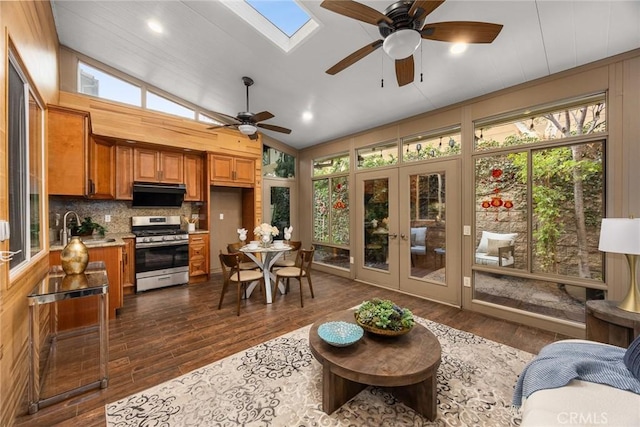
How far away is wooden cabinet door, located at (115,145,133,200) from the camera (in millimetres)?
4176

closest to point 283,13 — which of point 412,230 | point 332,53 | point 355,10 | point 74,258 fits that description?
point 332,53

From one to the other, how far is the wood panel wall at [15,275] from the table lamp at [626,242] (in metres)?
4.20

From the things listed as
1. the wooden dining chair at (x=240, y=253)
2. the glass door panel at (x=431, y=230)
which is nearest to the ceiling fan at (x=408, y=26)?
the glass door panel at (x=431, y=230)

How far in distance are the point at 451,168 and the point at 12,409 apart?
15.6 ft

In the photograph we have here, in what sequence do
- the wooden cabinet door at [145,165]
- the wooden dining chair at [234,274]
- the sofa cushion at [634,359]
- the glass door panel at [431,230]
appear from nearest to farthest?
1. the sofa cushion at [634,359]
2. the wooden dining chair at [234,274]
3. the glass door panel at [431,230]
4. the wooden cabinet door at [145,165]

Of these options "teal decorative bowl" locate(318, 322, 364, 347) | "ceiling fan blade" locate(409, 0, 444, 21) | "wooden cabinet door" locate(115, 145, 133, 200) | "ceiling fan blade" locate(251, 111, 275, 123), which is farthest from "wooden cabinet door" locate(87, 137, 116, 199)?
"ceiling fan blade" locate(409, 0, 444, 21)

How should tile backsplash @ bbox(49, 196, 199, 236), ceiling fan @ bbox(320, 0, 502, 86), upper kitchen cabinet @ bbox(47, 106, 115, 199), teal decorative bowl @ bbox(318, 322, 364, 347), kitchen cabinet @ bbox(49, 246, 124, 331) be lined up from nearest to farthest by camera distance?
ceiling fan @ bbox(320, 0, 502, 86)
teal decorative bowl @ bbox(318, 322, 364, 347)
kitchen cabinet @ bbox(49, 246, 124, 331)
upper kitchen cabinet @ bbox(47, 106, 115, 199)
tile backsplash @ bbox(49, 196, 199, 236)

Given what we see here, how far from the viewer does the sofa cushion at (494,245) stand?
10.8 ft

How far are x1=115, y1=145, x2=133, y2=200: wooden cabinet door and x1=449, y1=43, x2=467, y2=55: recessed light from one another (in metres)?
4.88

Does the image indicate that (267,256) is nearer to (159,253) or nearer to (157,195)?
(159,253)

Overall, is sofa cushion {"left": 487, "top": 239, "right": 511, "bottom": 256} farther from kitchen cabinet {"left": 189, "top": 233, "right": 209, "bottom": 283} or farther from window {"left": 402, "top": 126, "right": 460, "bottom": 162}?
kitchen cabinet {"left": 189, "top": 233, "right": 209, "bottom": 283}

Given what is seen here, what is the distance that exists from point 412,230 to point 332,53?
2807 mm

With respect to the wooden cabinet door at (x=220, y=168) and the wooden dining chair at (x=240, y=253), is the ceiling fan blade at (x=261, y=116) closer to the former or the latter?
the wooden cabinet door at (x=220, y=168)

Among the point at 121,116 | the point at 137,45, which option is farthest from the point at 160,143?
the point at 137,45
